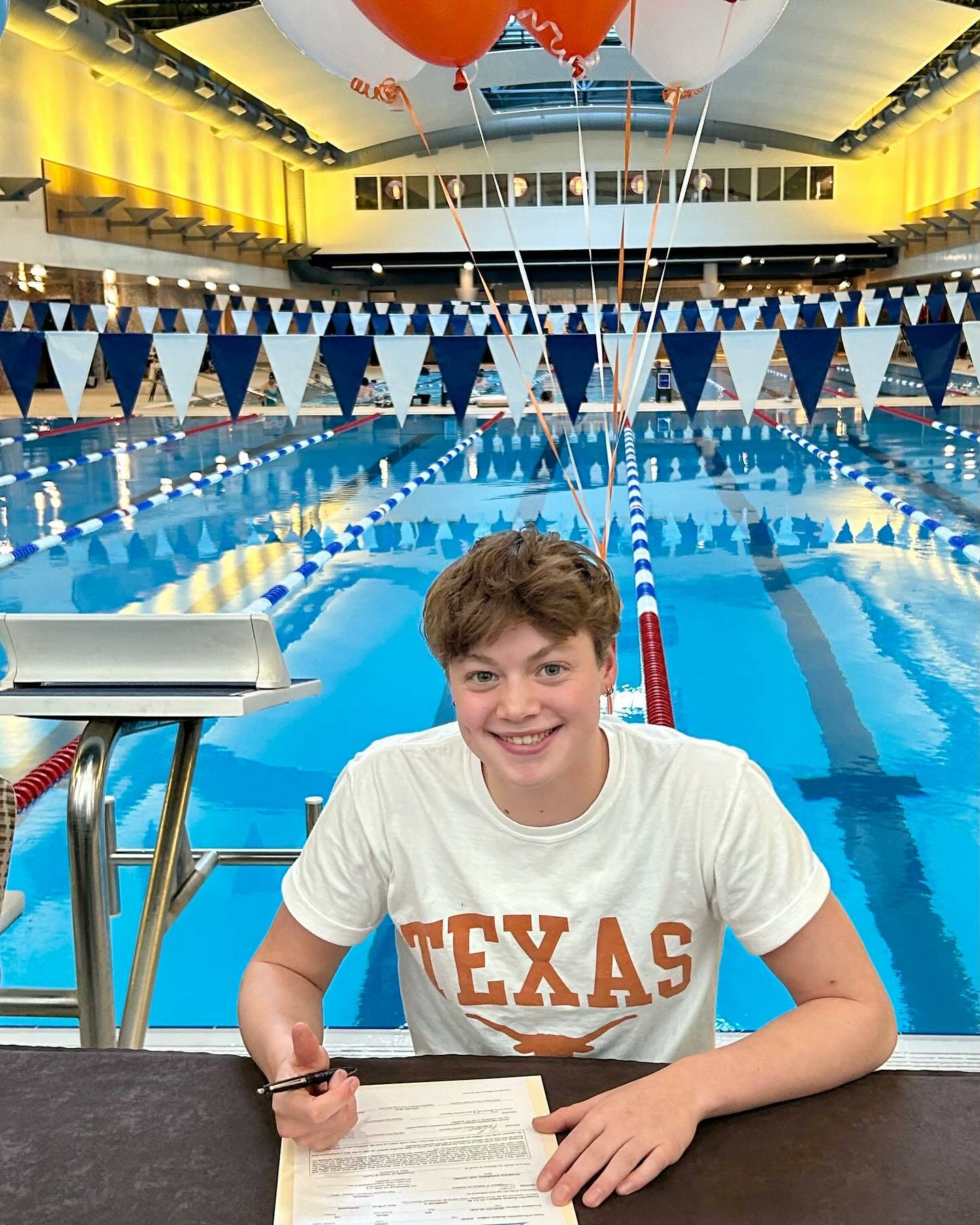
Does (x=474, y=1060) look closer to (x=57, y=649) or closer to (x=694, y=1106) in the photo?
(x=694, y=1106)

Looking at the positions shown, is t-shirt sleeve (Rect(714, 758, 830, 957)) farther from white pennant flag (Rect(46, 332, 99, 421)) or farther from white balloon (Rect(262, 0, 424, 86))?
white pennant flag (Rect(46, 332, 99, 421))

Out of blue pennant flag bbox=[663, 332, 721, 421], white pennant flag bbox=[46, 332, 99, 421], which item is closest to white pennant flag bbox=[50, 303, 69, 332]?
white pennant flag bbox=[46, 332, 99, 421]

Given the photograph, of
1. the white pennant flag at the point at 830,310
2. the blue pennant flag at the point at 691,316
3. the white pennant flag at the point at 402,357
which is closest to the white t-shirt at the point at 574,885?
the white pennant flag at the point at 402,357

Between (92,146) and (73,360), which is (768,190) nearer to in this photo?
(92,146)

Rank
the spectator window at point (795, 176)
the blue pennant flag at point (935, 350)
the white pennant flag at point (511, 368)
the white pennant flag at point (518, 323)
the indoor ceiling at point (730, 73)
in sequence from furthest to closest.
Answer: the spectator window at point (795, 176) < the indoor ceiling at point (730, 73) < the white pennant flag at point (518, 323) < the white pennant flag at point (511, 368) < the blue pennant flag at point (935, 350)

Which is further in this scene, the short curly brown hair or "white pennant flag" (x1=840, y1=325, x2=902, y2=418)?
"white pennant flag" (x1=840, y1=325, x2=902, y2=418)

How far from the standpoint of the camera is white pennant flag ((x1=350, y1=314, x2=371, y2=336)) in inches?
570

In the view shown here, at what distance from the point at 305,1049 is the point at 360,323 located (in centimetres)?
1433

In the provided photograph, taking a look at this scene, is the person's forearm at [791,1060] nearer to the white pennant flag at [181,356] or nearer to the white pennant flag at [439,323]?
the white pennant flag at [181,356]

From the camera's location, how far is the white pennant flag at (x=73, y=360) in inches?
333

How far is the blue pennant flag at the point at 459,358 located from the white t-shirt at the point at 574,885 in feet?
23.2

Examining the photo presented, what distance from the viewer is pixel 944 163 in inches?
952

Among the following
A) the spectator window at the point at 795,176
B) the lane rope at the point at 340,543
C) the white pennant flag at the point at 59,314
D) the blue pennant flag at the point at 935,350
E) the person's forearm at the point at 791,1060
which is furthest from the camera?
the spectator window at the point at 795,176

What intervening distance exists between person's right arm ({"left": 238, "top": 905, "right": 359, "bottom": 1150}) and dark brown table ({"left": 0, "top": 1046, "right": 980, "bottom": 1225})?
30mm
